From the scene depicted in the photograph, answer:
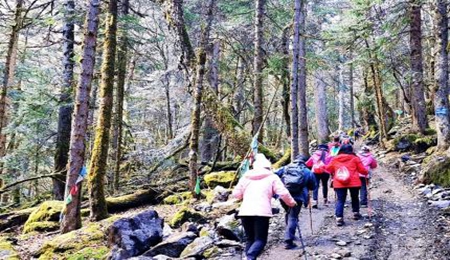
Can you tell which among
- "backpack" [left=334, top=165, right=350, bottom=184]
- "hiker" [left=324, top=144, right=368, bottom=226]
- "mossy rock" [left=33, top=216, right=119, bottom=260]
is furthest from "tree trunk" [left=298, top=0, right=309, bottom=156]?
"mossy rock" [left=33, top=216, right=119, bottom=260]

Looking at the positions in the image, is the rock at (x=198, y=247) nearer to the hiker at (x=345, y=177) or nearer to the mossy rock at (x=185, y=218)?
the mossy rock at (x=185, y=218)

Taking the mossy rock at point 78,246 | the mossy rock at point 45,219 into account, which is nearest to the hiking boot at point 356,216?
the mossy rock at point 78,246

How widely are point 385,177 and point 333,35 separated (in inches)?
268

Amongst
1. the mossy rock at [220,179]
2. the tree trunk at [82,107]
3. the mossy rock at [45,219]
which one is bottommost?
the mossy rock at [45,219]

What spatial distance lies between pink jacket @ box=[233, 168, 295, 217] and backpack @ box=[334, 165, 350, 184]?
9.40ft

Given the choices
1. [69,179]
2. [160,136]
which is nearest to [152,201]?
[69,179]

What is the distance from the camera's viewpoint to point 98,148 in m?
10.4

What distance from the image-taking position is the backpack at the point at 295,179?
298 inches

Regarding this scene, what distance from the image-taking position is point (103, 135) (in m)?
10.5

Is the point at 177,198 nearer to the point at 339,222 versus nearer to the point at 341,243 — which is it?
the point at 339,222

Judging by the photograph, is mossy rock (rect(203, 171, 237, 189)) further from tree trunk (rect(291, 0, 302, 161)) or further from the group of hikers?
the group of hikers

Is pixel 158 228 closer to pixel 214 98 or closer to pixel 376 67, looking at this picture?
pixel 214 98

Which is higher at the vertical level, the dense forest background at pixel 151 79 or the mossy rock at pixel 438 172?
the dense forest background at pixel 151 79

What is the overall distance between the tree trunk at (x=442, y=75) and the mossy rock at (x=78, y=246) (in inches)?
433
